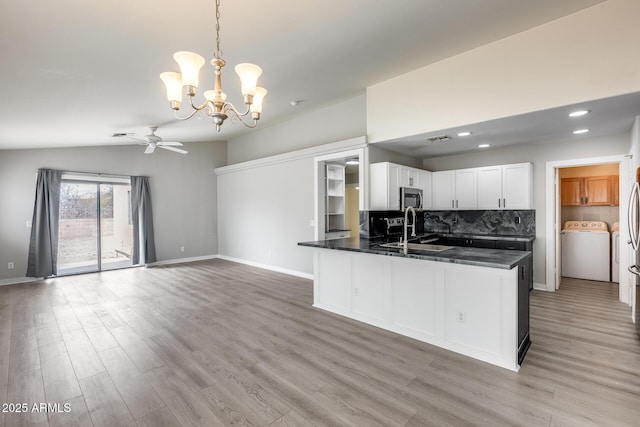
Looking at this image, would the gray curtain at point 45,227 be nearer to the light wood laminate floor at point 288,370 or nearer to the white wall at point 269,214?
the light wood laminate floor at point 288,370

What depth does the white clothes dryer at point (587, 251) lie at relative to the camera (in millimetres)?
5371

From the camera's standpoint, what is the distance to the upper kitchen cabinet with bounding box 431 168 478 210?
5355 millimetres

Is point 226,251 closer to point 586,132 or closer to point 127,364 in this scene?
point 127,364

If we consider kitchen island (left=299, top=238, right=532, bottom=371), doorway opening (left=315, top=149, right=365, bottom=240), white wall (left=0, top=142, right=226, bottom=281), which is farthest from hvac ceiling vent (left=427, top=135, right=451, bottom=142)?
white wall (left=0, top=142, right=226, bottom=281)

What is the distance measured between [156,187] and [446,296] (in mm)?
7259

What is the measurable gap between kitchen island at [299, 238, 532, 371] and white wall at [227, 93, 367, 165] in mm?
2600

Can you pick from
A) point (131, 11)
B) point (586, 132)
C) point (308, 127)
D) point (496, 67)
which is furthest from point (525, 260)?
point (308, 127)

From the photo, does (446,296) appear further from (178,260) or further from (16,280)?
(16,280)

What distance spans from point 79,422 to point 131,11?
2931 millimetres

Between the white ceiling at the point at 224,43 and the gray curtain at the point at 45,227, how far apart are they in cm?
211

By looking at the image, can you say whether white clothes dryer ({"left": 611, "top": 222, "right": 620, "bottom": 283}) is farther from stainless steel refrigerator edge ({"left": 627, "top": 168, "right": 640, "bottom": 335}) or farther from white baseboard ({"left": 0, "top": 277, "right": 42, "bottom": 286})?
white baseboard ({"left": 0, "top": 277, "right": 42, "bottom": 286})

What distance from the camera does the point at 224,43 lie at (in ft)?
9.45

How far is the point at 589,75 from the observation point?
2773 millimetres

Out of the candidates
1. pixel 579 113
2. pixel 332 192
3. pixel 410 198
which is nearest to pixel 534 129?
pixel 579 113
